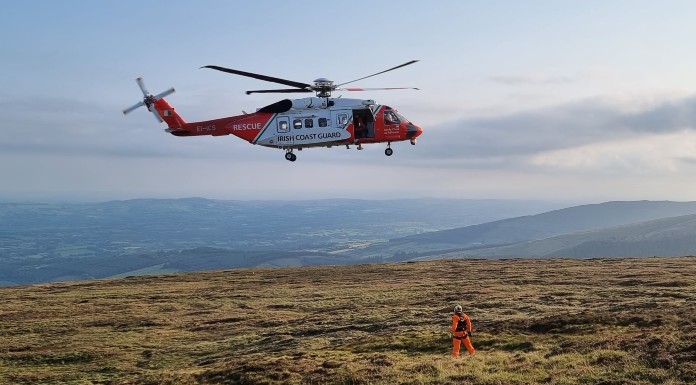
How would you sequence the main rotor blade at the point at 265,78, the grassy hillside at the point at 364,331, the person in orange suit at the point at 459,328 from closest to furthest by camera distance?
1. the grassy hillside at the point at 364,331
2. the person in orange suit at the point at 459,328
3. the main rotor blade at the point at 265,78

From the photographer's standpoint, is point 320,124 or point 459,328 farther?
point 320,124

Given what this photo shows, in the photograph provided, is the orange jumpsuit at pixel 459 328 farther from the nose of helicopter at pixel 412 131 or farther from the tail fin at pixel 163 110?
the tail fin at pixel 163 110

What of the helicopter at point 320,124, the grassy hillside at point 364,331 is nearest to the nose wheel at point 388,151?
the helicopter at point 320,124

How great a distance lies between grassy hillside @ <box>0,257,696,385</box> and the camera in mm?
25672

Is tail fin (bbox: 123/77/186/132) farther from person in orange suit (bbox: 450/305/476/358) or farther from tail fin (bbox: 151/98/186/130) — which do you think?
person in orange suit (bbox: 450/305/476/358)

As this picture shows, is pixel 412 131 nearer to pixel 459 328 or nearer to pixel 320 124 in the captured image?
pixel 320 124

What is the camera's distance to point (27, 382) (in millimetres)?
31797

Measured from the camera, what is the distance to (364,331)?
133 ft

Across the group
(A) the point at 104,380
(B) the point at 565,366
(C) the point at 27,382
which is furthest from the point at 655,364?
(C) the point at 27,382

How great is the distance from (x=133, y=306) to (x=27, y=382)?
28.6 metres

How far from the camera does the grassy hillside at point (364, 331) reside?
25672mm

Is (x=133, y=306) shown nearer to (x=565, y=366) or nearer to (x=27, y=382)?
(x=27, y=382)

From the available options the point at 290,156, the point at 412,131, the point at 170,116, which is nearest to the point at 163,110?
the point at 170,116

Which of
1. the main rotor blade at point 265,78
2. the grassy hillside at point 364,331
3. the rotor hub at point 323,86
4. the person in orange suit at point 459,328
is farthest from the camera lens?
the rotor hub at point 323,86
